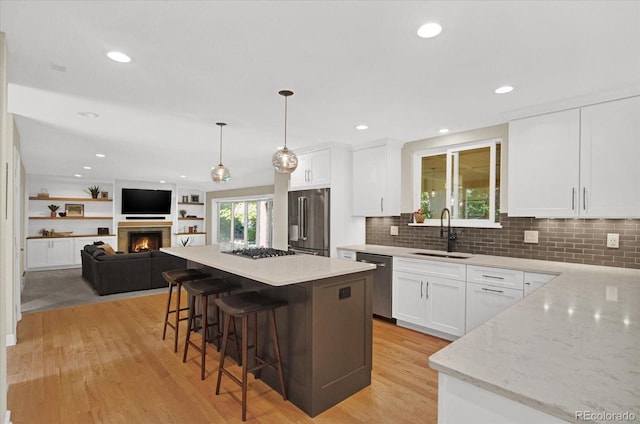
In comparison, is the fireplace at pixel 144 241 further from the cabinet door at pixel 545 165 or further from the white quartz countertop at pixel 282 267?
the cabinet door at pixel 545 165

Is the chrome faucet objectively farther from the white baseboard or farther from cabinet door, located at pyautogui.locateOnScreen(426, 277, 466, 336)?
the white baseboard

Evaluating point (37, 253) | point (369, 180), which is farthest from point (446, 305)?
point (37, 253)

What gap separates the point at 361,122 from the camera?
11.9 ft

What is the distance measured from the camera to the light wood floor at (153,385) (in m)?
2.22

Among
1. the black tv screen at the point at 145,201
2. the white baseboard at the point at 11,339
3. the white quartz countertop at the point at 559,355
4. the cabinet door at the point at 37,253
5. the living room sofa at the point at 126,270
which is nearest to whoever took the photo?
the white quartz countertop at the point at 559,355

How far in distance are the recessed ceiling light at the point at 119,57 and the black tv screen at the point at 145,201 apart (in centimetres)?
823

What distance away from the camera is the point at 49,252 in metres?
8.00

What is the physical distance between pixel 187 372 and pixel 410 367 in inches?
77.3

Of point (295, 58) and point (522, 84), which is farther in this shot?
point (522, 84)

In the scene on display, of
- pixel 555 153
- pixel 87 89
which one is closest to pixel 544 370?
pixel 555 153

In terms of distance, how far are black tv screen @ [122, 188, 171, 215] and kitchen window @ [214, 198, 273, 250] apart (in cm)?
155

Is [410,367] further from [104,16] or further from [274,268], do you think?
[104,16]

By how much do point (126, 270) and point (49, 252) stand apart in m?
4.10

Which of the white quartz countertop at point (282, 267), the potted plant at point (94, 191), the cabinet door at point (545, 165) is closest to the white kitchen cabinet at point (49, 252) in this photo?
the potted plant at point (94, 191)
